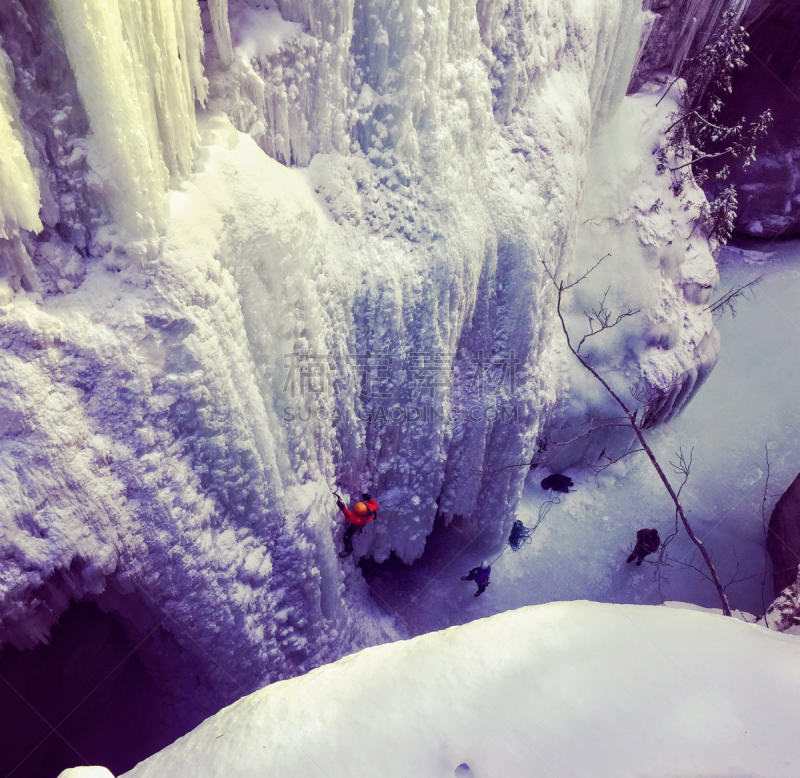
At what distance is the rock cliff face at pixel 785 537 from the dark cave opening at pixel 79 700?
694 centimetres

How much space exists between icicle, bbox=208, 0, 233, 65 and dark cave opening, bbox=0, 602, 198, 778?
2.96 meters

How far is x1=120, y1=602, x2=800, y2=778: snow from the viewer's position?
1538 millimetres

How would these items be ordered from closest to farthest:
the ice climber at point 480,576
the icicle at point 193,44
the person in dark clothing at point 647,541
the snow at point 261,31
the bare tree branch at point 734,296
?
1. the icicle at point 193,44
2. the snow at point 261,31
3. the ice climber at point 480,576
4. the person in dark clothing at point 647,541
5. the bare tree branch at point 734,296

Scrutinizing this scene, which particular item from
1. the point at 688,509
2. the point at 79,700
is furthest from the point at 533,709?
the point at 688,509

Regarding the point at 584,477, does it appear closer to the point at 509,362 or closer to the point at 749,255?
the point at 509,362

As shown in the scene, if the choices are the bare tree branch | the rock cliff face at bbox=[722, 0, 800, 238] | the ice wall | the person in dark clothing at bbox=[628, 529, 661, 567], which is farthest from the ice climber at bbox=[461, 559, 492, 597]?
the rock cliff face at bbox=[722, 0, 800, 238]

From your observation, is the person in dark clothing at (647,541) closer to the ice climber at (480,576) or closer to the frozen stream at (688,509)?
the frozen stream at (688,509)

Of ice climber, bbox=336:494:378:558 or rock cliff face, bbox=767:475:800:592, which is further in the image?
rock cliff face, bbox=767:475:800:592

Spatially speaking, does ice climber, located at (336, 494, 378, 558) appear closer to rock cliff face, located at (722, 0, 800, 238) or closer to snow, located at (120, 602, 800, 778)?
snow, located at (120, 602, 800, 778)

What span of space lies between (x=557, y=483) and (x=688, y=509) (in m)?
1.94

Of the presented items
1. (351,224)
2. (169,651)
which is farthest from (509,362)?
(169,651)

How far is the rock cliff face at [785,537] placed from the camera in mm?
6668

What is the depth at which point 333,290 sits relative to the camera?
12.7 ft

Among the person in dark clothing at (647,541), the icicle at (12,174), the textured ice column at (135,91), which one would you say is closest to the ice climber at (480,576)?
the person in dark clothing at (647,541)
